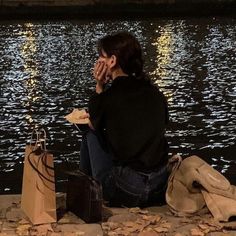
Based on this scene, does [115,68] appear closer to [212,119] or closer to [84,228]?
[84,228]

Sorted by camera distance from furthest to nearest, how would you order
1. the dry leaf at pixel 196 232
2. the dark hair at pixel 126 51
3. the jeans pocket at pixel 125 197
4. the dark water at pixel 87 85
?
the dark water at pixel 87 85 → the jeans pocket at pixel 125 197 → the dark hair at pixel 126 51 → the dry leaf at pixel 196 232

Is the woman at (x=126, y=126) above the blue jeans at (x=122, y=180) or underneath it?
above

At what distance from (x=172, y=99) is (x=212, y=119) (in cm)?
181

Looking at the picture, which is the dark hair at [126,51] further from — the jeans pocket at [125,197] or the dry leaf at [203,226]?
the dry leaf at [203,226]

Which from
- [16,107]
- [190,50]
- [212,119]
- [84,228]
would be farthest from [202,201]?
[190,50]

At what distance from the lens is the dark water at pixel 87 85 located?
9.95 meters

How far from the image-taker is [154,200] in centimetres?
512

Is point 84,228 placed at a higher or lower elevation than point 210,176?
lower

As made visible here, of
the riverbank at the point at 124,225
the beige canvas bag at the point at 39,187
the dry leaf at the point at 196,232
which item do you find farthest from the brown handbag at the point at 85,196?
the dry leaf at the point at 196,232

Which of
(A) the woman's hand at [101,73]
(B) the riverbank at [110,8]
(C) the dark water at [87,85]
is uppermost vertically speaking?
(B) the riverbank at [110,8]

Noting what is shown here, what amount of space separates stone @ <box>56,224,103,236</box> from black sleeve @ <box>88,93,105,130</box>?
779mm

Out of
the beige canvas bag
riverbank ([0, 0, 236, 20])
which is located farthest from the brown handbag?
riverbank ([0, 0, 236, 20])

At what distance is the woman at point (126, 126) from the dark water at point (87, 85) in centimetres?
271

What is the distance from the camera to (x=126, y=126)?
481 centimetres
